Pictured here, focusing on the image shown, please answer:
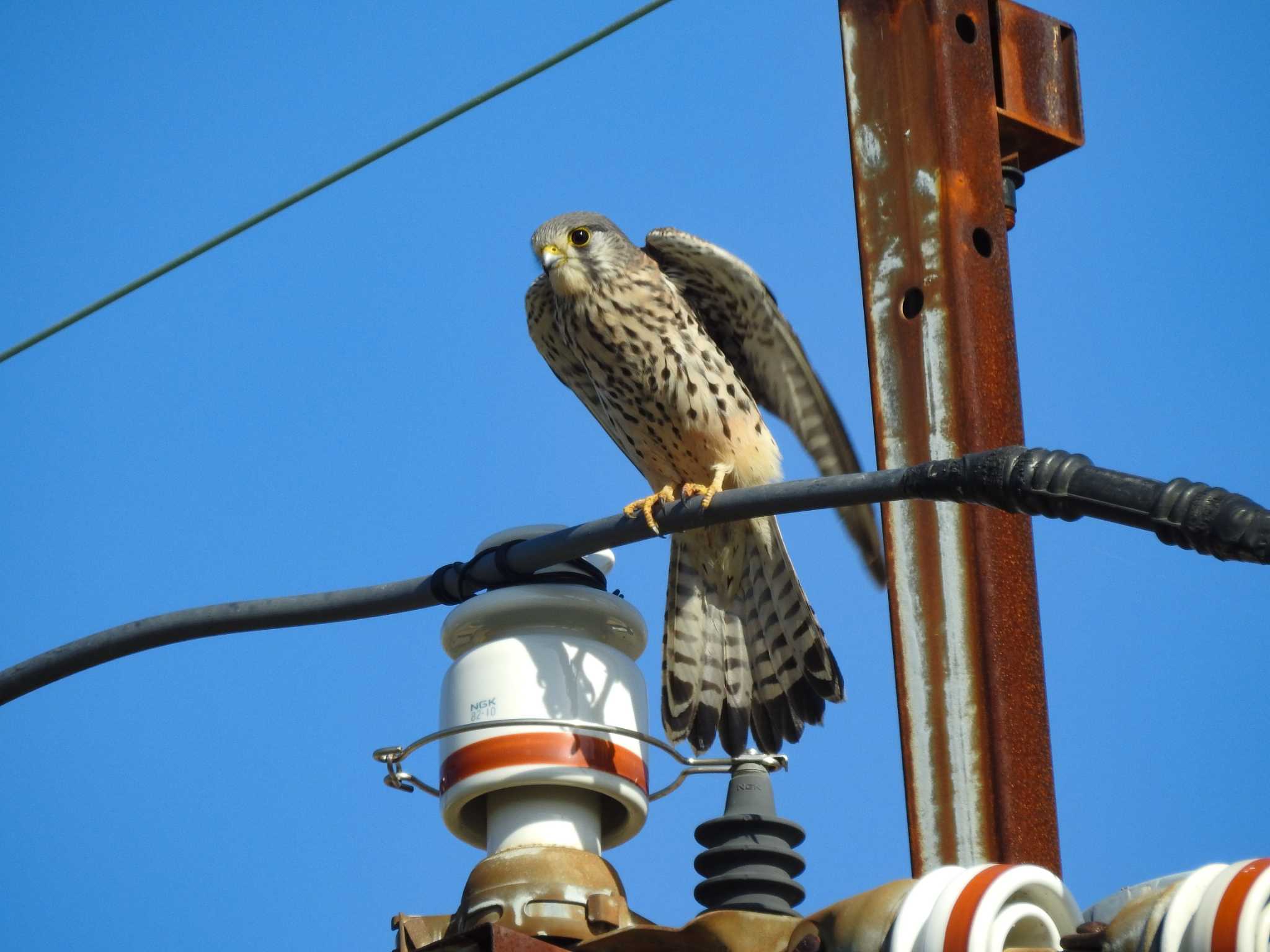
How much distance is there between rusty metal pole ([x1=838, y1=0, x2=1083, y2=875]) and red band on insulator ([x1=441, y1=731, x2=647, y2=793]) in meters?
0.55

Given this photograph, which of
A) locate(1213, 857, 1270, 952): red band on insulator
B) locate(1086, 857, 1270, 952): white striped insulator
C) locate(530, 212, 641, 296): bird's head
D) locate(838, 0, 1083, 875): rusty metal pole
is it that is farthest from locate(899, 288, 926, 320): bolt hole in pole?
locate(530, 212, 641, 296): bird's head

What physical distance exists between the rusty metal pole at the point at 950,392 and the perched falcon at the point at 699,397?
128 centimetres

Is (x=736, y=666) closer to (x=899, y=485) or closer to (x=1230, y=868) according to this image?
(x=899, y=485)

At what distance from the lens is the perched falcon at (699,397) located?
471cm

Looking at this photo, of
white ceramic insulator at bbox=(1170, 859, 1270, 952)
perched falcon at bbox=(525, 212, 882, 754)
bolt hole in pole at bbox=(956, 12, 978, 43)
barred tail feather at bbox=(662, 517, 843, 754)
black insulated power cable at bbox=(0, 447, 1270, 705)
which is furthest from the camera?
perched falcon at bbox=(525, 212, 882, 754)

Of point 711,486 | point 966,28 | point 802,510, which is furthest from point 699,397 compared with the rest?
point 802,510

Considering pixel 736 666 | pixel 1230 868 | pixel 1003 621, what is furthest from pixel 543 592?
pixel 736 666

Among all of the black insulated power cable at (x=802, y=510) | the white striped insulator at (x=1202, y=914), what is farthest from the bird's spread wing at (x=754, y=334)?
the white striped insulator at (x=1202, y=914)

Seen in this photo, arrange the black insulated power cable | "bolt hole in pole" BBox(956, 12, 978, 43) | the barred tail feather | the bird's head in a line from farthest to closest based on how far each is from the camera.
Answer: the bird's head → the barred tail feather → "bolt hole in pole" BBox(956, 12, 978, 43) → the black insulated power cable

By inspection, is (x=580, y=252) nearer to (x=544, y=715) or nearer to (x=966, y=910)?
(x=544, y=715)

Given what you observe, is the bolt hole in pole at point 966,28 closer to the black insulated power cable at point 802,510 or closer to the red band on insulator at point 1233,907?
the black insulated power cable at point 802,510

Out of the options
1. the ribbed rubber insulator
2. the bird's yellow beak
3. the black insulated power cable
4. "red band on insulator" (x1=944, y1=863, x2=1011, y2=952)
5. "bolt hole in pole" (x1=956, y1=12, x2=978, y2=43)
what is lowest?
"red band on insulator" (x1=944, y1=863, x2=1011, y2=952)

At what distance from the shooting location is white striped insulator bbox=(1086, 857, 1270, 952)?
1740mm

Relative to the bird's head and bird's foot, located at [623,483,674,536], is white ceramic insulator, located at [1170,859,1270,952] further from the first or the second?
the bird's head
